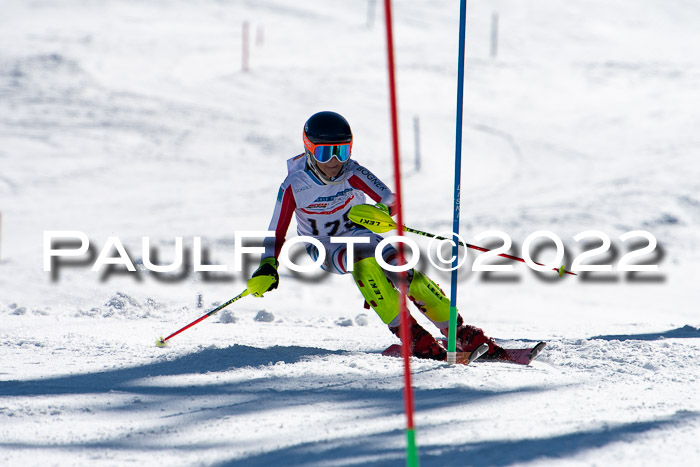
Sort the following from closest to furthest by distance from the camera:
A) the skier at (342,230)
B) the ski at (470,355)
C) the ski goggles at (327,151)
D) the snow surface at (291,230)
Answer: the snow surface at (291,230)
the ski at (470,355)
the skier at (342,230)
the ski goggles at (327,151)

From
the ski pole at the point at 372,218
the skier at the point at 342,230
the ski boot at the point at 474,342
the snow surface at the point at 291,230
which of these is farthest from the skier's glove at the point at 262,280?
the ski boot at the point at 474,342

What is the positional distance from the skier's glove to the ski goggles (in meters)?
0.68

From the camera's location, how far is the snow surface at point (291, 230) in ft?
10.9

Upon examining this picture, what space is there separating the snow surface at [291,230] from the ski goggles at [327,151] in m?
1.10

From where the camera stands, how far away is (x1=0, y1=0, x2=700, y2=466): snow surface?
3.32 m

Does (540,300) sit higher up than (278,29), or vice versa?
(278,29)

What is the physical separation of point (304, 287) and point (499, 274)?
251 centimetres

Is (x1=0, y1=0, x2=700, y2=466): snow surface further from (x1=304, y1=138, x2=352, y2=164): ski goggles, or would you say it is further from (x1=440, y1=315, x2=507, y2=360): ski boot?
(x1=304, y1=138, x2=352, y2=164): ski goggles

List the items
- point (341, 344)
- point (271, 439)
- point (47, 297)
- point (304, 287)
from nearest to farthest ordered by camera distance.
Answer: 1. point (271, 439)
2. point (341, 344)
3. point (47, 297)
4. point (304, 287)

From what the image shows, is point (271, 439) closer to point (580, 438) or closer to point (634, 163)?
point (580, 438)

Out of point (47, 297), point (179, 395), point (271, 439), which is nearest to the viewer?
point (271, 439)

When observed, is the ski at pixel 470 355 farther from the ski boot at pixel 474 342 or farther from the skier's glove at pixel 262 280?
the skier's glove at pixel 262 280

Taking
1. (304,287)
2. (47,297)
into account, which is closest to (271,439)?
(47,297)

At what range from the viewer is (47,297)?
286 inches
